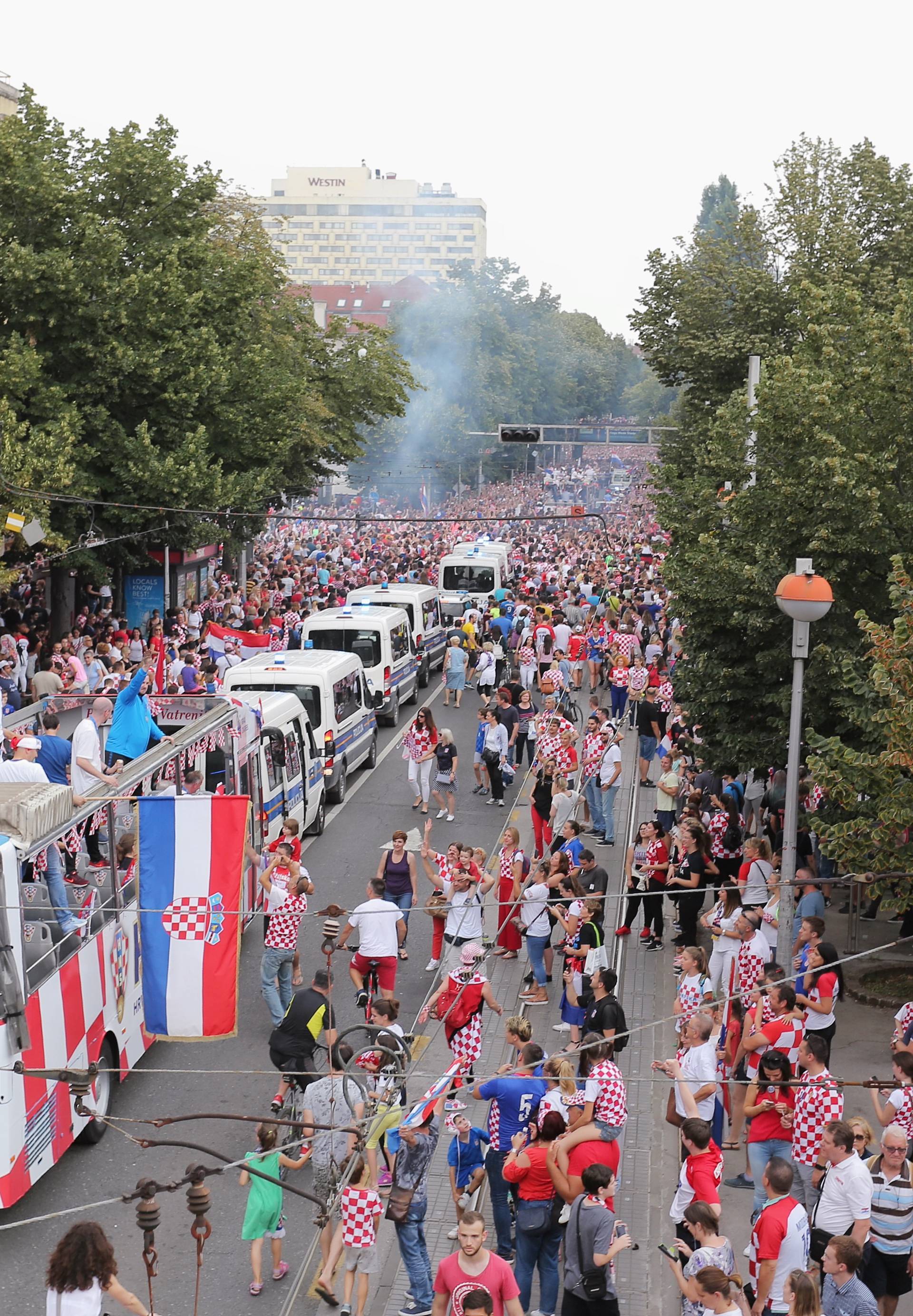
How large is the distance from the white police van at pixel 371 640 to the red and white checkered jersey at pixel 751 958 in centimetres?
1427

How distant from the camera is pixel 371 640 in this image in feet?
87.2

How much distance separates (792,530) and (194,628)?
65.2 ft

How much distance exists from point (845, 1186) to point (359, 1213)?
2612 mm

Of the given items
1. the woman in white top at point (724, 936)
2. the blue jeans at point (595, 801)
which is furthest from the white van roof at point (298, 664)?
the woman in white top at point (724, 936)

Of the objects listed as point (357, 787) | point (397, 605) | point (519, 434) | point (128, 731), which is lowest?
point (357, 787)

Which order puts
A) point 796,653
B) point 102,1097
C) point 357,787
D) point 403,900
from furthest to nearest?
point 357,787 → point 403,900 → point 796,653 → point 102,1097

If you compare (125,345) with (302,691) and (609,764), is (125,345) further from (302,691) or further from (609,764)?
(609,764)

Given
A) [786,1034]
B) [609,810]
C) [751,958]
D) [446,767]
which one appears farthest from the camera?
[446,767]

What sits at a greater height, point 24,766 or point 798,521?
point 798,521

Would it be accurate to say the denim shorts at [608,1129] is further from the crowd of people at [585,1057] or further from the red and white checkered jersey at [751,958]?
the red and white checkered jersey at [751,958]

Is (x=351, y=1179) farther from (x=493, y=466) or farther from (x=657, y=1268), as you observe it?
(x=493, y=466)

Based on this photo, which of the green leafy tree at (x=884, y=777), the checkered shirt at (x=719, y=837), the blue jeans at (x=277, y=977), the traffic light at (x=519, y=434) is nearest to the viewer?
the green leafy tree at (x=884, y=777)

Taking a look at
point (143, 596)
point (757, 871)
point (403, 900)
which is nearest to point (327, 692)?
point (403, 900)

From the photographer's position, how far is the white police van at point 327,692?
812 inches
